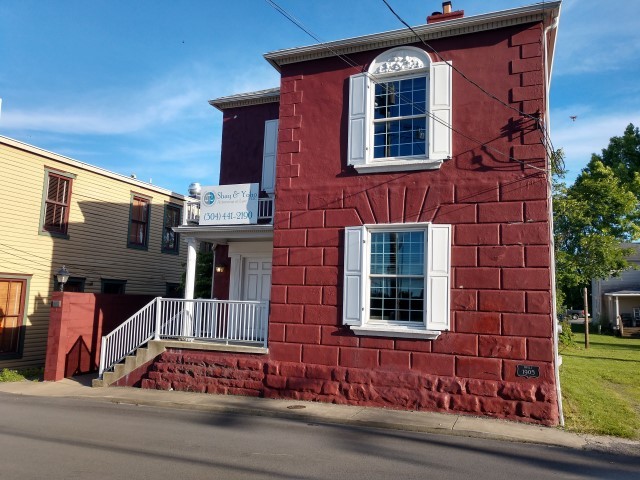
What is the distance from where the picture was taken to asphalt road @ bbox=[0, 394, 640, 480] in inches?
234

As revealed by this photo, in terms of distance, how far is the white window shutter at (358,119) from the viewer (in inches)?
414

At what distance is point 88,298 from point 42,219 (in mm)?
3580

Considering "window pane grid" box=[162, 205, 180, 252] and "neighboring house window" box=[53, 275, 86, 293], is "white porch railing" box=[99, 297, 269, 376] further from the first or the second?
"window pane grid" box=[162, 205, 180, 252]

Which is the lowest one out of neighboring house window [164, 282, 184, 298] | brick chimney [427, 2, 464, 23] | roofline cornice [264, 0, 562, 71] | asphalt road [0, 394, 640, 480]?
asphalt road [0, 394, 640, 480]

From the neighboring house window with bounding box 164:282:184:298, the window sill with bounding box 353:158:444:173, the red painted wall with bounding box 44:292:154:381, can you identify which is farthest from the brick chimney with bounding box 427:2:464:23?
the neighboring house window with bounding box 164:282:184:298

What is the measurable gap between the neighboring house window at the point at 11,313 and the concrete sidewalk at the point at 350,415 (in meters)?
3.19

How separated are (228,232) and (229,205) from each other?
665mm

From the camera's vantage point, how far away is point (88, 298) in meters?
14.2

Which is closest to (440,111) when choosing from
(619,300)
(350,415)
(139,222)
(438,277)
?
(438,277)

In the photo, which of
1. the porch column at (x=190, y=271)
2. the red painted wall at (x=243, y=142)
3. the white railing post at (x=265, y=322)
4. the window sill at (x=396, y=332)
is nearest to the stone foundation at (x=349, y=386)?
the white railing post at (x=265, y=322)

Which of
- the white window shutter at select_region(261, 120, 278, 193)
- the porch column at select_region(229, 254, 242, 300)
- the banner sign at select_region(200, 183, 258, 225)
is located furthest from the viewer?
the porch column at select_region(229, 254, 242, 300)

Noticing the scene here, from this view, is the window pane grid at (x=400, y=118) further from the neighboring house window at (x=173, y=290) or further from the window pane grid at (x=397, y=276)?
the neighboring house window at (x=173, y=290)

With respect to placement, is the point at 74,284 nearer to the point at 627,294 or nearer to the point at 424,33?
the point at 424,33

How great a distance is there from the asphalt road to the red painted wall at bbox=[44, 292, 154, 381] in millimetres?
4684
